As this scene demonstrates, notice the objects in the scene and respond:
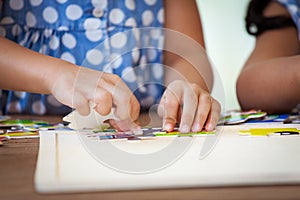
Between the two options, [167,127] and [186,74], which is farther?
[186,74]

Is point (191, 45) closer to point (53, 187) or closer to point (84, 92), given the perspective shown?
point (84, 92)

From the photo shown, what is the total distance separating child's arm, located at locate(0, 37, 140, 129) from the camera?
0.61 m

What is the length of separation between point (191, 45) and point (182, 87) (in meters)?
0.32

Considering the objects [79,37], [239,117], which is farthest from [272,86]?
[79,37]

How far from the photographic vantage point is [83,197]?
35 cm

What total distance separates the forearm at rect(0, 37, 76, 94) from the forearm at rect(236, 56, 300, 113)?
36cm

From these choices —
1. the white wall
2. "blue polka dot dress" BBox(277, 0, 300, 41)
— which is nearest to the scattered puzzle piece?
"blue polka dot dress" BBox(277, 0, 300, 41)

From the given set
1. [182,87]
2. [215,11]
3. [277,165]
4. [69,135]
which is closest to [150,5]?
[182,87]

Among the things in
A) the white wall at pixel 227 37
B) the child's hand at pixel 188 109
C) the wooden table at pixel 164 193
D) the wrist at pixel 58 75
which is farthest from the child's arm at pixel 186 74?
the white wall at pixel 227 37

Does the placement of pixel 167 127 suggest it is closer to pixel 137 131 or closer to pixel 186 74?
pixel 137 131

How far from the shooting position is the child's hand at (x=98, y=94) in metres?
0.60

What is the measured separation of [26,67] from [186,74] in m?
0.30

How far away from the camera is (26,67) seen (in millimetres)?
718

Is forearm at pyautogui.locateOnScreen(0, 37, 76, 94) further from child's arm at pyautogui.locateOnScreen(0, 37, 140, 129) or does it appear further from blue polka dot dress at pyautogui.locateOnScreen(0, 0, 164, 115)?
blue polka dot dress at pyautogui.locateOnScreen(0, 0, 164, 115)
